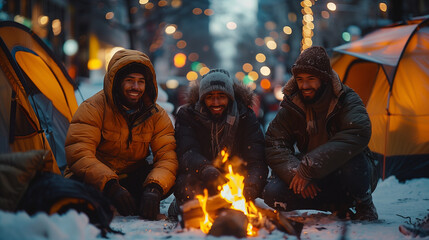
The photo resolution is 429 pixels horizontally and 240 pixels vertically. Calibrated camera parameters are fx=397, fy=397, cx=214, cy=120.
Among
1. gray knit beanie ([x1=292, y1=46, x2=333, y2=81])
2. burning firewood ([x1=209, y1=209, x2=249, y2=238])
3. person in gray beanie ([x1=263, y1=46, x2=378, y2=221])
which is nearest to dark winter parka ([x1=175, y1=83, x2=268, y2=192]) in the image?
person in gray beanie ([x1=263, y1=46, x2=378, y2=221])

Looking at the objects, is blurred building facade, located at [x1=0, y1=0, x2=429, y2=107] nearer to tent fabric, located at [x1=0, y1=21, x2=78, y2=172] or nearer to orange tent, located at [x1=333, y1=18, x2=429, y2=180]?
orange tent, located at [x1=333, y1=18, x2=429, y2=180]

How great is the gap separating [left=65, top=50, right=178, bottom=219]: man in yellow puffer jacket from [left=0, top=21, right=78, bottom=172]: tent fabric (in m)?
0.44

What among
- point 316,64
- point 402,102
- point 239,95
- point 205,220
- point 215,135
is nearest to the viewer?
point 205,220

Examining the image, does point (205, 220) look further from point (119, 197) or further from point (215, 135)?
point (215, 135)

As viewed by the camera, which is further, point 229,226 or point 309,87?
point 309,87

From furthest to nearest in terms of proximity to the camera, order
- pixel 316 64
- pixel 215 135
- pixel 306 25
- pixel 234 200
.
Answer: pixel 306 25, pixel 215 135, pixel 316 64, pixel 234 200

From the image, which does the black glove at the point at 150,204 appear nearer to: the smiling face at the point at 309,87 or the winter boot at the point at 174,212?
the winter boot at the point at 174,212

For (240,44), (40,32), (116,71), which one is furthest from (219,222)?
(240,44)

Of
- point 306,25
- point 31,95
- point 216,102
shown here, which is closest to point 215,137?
point 216,102

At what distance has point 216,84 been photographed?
428 cm

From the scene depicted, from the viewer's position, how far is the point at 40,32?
1702cm

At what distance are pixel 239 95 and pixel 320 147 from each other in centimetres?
123

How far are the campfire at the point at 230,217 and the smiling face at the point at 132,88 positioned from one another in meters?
1.29

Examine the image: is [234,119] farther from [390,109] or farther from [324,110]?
[390,109]
